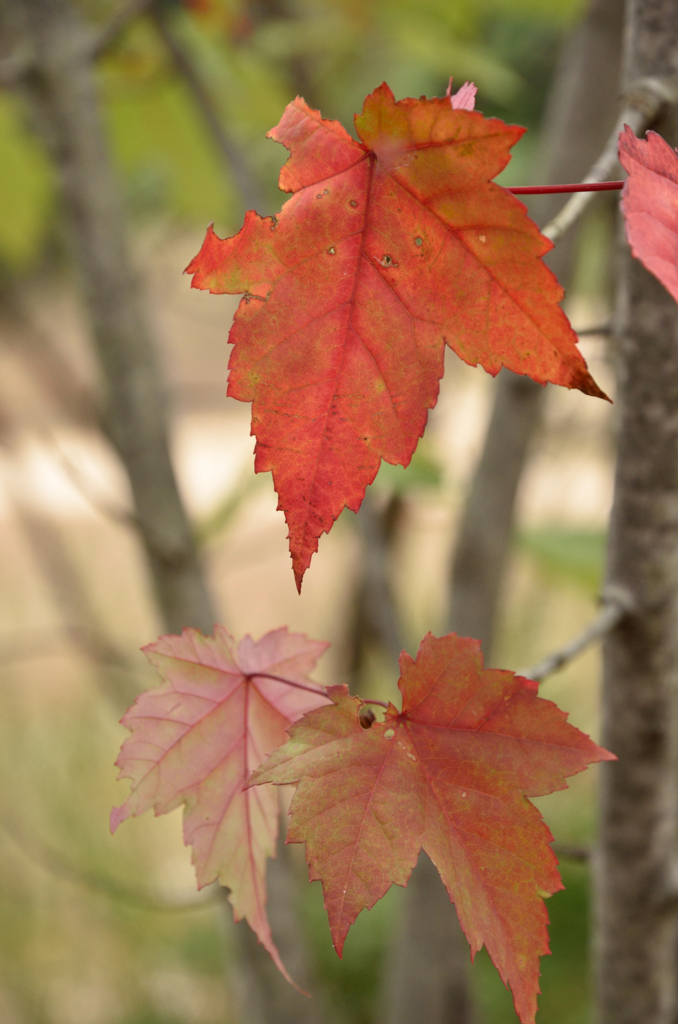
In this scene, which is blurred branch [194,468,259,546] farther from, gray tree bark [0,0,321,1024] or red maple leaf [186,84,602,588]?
red maple leaf [186,84,602,588]

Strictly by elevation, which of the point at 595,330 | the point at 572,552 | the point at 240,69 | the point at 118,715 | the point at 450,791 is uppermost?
the point at 240,69

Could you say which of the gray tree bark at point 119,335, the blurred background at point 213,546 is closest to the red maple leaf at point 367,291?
the blurred background at point 213,546

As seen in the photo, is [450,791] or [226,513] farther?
[226,513]

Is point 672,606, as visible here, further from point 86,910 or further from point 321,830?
point 86,910

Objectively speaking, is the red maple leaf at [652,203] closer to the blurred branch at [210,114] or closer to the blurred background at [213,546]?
the blurred background at [213,546]

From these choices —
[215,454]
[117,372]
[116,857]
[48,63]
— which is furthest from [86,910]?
[215,454]

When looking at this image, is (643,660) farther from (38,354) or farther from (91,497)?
(38,354)

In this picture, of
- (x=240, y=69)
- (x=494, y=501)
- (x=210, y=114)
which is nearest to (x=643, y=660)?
(x=494, y=501)
